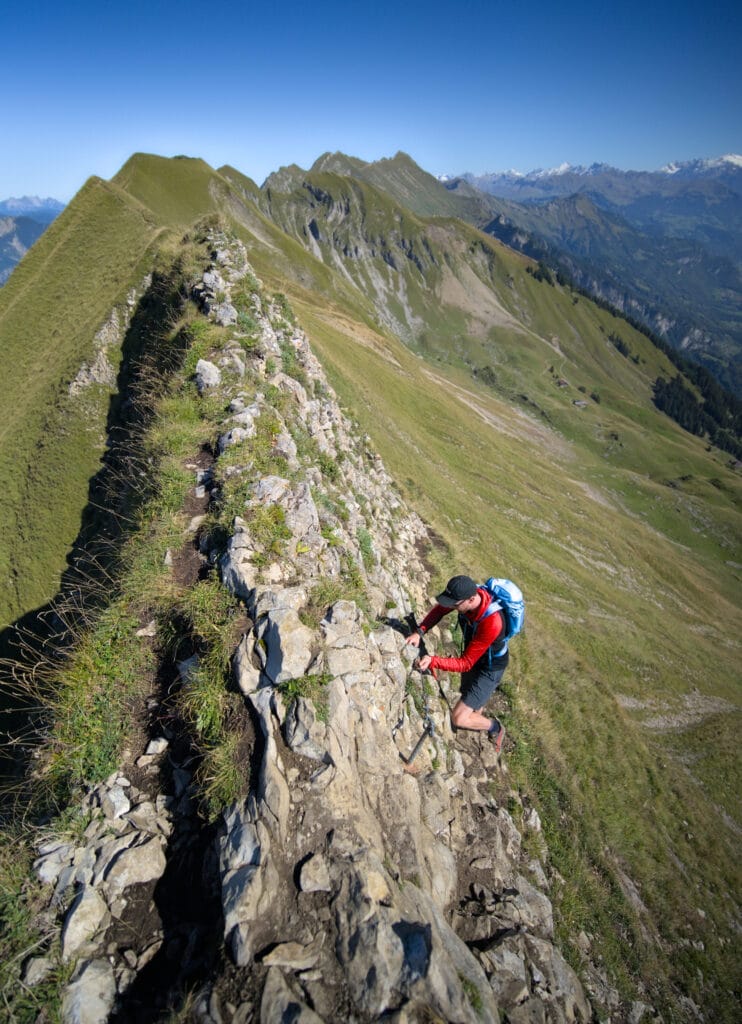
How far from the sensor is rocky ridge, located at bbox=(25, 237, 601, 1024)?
5.51m

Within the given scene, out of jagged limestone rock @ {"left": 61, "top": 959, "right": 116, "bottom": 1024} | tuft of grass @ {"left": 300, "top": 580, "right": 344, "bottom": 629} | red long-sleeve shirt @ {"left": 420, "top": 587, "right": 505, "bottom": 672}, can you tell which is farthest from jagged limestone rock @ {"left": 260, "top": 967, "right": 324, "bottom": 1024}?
red long-sleeve shirt @ {"left": 420, "top": 587, "right": 505, "bottom": 672}

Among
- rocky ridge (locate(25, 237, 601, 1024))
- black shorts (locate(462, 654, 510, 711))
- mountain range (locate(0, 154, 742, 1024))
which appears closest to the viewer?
rocky ridge (locate(25, 237, 601, 1024))

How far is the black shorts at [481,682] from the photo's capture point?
1077cm

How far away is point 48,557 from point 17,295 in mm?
35157

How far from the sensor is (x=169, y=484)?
12.3 metres

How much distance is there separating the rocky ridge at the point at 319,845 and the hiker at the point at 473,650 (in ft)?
2.74

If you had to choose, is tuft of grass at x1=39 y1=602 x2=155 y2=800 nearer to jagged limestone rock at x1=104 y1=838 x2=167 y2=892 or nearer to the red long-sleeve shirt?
jagged limestone rock at x1=104 y1=838 x2=167 y2=892

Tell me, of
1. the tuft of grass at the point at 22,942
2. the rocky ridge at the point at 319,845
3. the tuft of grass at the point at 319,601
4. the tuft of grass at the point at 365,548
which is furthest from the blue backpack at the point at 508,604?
the tuft of grass at the point at 22,942

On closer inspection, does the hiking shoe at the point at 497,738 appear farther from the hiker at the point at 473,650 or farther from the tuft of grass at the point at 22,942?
the tuft of grass at the point at 22,942

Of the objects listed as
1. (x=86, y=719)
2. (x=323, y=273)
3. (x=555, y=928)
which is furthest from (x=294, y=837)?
(x=323, y=273)

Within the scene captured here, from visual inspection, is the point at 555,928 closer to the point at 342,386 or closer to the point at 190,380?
the point at 190,380

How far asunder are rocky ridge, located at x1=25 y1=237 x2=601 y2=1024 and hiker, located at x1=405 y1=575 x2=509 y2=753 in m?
0.83

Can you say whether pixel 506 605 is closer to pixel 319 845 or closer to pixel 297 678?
pixel 297 678

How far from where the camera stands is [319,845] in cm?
655
